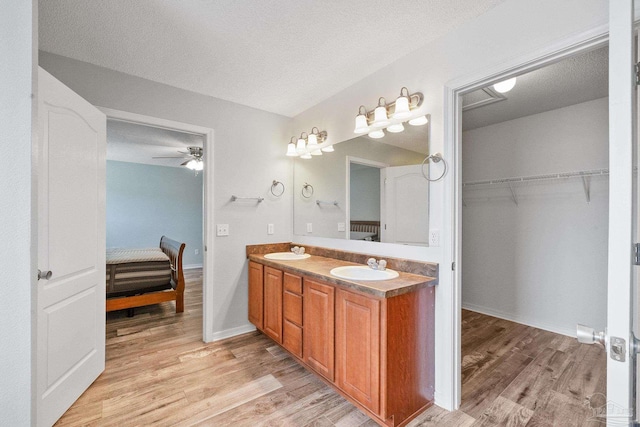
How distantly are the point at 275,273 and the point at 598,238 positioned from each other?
3.08 m

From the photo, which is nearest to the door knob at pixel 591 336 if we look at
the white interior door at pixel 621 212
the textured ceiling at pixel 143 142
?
the white interior door at pixel 621 212

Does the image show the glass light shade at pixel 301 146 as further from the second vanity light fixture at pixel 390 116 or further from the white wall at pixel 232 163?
the second vanity light fixture at pixel 390 116

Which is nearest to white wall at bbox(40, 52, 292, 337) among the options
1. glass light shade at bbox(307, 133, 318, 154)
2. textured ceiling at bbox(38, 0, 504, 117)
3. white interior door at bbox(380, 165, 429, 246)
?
textured ceiling at bbox(38, 0, 504, 117)

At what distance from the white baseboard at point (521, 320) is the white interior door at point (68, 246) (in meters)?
3.91

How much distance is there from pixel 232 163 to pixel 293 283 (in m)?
1.40

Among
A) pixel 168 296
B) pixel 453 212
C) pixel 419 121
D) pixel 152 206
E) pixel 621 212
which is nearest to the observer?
pixel 621 212

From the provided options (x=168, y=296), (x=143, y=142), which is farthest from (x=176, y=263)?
(x=143, y=142)

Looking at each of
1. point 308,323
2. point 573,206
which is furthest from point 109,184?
point 573,206

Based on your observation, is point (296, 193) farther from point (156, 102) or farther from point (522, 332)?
point (522, 332)

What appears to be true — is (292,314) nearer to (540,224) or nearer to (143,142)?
(540,224)

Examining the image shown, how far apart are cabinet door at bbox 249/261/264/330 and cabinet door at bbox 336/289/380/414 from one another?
113cm

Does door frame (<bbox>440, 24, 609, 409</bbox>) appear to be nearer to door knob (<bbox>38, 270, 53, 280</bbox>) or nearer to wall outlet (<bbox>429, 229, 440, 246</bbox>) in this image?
wall outlet (<bbox>429, 229, 440, 246</bbox>)

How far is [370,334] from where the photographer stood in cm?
156

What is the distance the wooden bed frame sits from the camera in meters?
3.25
